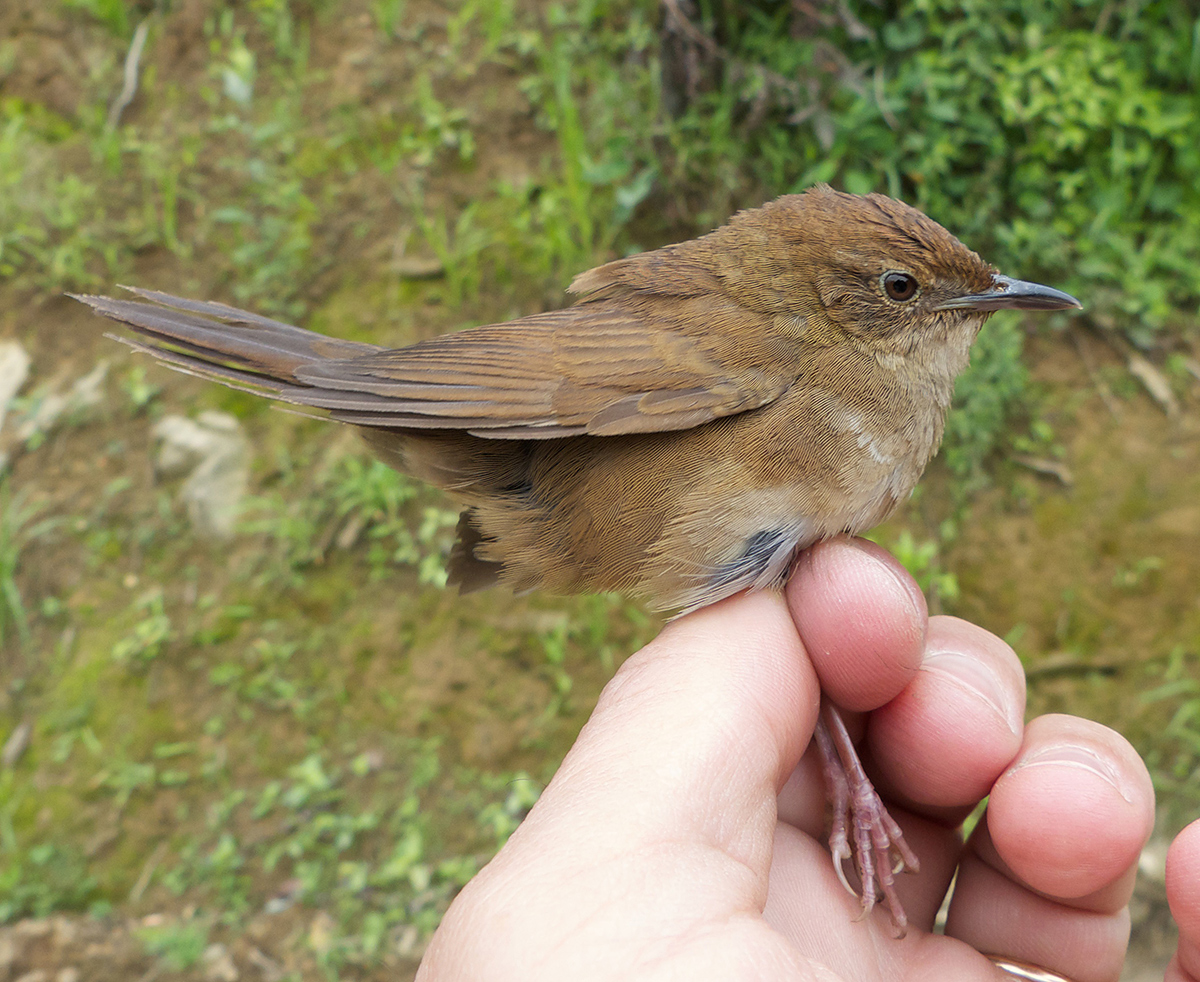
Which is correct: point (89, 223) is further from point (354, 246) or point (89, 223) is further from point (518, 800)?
point (518, 800)

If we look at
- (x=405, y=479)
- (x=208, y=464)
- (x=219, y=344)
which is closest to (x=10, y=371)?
(x=208, y=464)

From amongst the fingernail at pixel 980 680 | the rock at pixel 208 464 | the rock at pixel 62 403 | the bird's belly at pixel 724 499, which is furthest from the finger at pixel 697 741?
the rock at pixel 62 403

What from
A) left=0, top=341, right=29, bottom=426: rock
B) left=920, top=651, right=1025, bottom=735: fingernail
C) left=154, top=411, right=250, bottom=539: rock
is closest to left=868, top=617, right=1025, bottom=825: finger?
left=920, top=651, right=1025, bottom=735: fingernail

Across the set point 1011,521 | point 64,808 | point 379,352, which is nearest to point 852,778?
point 379,352

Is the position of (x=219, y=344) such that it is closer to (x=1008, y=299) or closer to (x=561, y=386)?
(x=561, y=386)

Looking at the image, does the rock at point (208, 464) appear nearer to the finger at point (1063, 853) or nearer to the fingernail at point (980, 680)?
the fingernail at point (980, 680)

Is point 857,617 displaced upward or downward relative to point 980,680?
upward

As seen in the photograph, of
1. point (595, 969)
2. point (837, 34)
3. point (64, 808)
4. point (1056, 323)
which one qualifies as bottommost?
point (64, 808)
